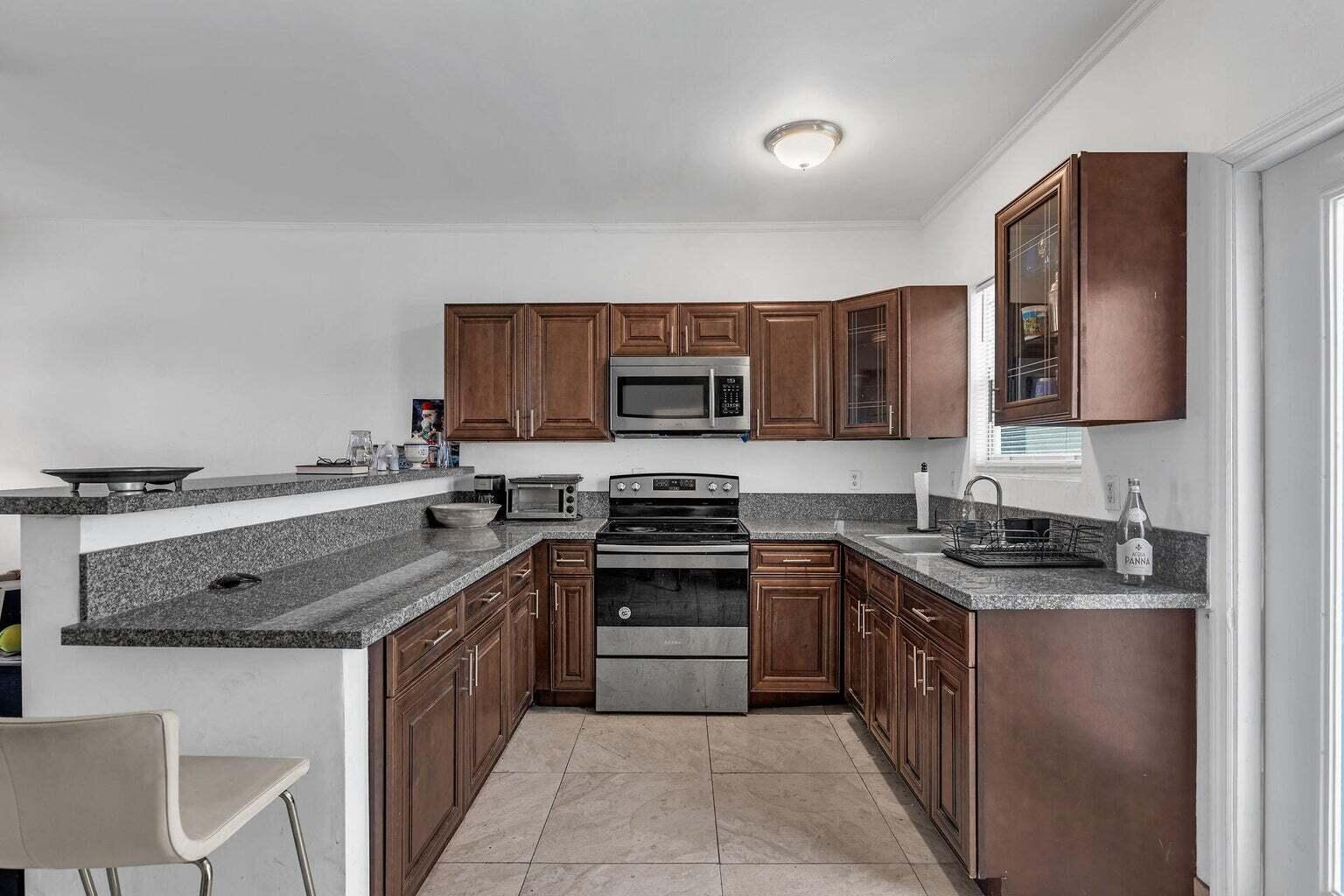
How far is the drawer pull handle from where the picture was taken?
1.86m

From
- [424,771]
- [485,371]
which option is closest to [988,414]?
[485,371]

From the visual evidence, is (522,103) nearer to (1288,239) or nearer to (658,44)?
(658,44)

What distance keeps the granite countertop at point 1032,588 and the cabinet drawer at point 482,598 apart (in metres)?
1.50

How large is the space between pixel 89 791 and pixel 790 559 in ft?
8.81

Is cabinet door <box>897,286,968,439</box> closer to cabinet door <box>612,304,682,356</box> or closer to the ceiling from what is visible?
the ceiling

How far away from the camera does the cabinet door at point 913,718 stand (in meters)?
2.18

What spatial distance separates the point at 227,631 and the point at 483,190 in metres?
2.66

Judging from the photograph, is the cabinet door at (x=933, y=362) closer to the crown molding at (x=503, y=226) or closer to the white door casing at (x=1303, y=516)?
the crown molding at (x=503, y=226)

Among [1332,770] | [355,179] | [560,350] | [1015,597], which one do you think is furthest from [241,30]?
[1332,770]

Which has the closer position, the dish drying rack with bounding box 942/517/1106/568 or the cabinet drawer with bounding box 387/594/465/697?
the cabinet drawer with bounding box 387/594/465/697

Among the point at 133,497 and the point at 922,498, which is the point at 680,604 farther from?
the point at 133,497

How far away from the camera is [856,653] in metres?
3.02

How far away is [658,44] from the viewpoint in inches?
86.6

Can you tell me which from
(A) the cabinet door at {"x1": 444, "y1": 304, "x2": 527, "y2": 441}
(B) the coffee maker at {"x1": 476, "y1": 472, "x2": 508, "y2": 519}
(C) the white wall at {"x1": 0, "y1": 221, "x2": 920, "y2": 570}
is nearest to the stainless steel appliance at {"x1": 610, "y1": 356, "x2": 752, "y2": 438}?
(C) the white wall at {"x1": 0, "y1": 221, "x2": 920, "y2": 570}
